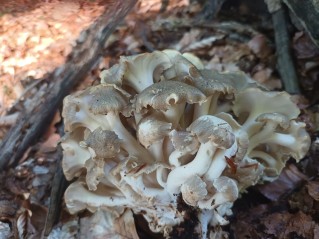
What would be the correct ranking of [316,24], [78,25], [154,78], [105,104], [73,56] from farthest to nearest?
1. [78,25]
2. [73,56]
3. [316,24]
4. [154,78]
5. [105,104]

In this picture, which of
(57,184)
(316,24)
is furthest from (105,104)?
(316,24)

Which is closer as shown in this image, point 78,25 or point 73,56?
point 73,56

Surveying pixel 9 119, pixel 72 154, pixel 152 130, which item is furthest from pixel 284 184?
pixel 9 119

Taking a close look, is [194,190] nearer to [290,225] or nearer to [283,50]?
[290,225]

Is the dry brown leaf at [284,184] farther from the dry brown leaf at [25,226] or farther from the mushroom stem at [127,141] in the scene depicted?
the dry brown leaf at [25,226]

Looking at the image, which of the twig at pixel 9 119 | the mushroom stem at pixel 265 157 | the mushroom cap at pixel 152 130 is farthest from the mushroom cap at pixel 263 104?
the twig at pixel 9 119

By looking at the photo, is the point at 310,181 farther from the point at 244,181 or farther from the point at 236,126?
the point at 236,126
